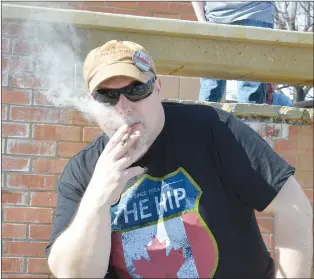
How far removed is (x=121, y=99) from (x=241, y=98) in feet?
6.82

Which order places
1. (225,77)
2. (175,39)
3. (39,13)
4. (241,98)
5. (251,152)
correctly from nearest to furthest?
(251,152) < (39,13) < (175,39) < (225,77) < (241,98)

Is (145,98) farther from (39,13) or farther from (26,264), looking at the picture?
(26,264)

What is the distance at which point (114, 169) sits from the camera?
1.89m

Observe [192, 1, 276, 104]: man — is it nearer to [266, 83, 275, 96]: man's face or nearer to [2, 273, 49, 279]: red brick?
[266, 83, 275, 96]: man's face

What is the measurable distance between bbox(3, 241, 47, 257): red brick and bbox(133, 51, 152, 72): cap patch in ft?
5.44

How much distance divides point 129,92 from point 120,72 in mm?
81

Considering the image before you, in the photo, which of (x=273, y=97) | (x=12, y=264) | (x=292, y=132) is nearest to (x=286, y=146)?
(x=292, y=132)

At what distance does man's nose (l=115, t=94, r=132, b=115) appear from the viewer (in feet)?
6.66

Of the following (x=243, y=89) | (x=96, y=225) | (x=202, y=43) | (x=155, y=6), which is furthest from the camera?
(x=155, y=6)

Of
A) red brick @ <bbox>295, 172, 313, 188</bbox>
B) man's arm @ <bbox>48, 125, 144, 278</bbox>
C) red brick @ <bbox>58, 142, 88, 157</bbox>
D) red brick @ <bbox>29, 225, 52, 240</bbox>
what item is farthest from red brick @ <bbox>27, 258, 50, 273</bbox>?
red brick @ <bbox>295, 172, 313, 188</bbox>

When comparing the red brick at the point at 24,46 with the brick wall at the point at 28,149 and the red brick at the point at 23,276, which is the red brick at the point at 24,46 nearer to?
the brick wall at the point at 28,149

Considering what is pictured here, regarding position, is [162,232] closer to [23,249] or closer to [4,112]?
[23,249]

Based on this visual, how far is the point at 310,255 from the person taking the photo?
1877mm

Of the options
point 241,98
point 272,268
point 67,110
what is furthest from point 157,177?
point 241,98
